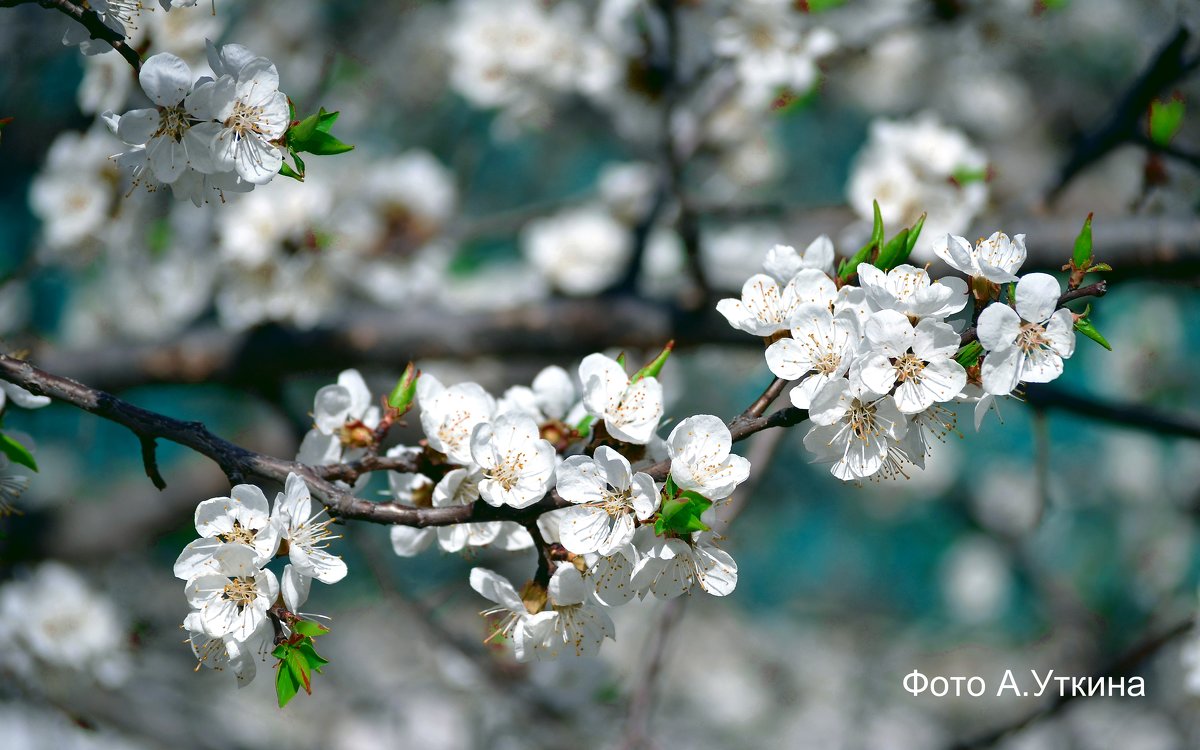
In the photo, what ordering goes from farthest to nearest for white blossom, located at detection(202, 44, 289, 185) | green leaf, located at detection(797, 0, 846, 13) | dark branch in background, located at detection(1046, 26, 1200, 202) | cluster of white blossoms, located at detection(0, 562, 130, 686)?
1. cluster of white blossoms, located at detection(0, 562, 130, 686)
2. green leaf, located at detection(797, 0, 846, 13)
3. dark branch in background, located at detection(1046, 26, 1200, 202)
4. white blossom, located at detection(202, 44, 289, 185)

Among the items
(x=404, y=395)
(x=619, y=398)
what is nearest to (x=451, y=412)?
(x=404, y=395)

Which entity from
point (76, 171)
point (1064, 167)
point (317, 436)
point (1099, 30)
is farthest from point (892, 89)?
point (317, 436)

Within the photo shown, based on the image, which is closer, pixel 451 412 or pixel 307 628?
pixel 307 628

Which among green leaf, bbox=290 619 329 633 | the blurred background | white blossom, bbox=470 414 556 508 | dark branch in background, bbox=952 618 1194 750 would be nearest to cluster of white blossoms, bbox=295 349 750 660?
white blossom, bbox=470 414 556 508

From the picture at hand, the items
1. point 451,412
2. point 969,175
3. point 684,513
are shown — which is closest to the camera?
point 684,513

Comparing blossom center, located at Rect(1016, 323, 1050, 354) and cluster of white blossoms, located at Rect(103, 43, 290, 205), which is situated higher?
cluster of white blossoms, located at Rect(103, 43, 290, 205)

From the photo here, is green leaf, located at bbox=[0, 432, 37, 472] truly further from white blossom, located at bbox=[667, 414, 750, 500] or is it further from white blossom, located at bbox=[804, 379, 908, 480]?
white blossom, located at bbox=[804, 379, 908, 480]

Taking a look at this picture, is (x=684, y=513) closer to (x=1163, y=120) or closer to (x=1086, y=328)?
(x=1086, y=328)
